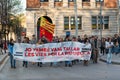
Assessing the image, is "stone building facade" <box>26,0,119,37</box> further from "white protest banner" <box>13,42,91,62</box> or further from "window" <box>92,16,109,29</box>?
"white protest banner" <box>13,42,91,62</box>

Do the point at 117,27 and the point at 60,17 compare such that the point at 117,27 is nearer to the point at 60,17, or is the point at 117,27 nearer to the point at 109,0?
the point at 109,0

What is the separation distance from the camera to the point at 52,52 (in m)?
23.3

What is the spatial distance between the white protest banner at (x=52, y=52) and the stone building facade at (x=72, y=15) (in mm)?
33481

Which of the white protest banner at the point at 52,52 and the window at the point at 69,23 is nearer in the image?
the white protest banner at the point at 52,52

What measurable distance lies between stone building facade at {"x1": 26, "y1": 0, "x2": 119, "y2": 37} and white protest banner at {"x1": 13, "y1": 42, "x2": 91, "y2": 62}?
33.5 m

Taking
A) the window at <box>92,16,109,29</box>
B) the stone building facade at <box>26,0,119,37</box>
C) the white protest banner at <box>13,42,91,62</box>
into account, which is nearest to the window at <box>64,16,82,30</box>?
the stone building facade at <box>26,0,119,37</box>

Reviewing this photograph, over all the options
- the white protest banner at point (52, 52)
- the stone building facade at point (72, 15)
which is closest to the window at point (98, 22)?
the stone building facade at point (72, 15)

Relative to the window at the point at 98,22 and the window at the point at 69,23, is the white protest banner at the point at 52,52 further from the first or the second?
the window at the point at 98,22

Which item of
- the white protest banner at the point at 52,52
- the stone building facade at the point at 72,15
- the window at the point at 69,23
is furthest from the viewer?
the window at the point at 69,23

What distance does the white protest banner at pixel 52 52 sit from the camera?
22.8 m

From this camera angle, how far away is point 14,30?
84.4m

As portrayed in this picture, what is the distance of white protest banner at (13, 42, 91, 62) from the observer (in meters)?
22.8

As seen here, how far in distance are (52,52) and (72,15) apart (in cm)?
3496

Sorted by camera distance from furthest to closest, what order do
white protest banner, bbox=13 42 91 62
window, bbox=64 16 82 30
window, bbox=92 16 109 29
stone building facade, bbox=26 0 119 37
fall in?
1. window, bbox=92 16 109 29
2. window, bbox=64 16 82 30
3. stone building facade, bbox=26 0 119 37
4. white protest banner, bbox=13 42 91 62
